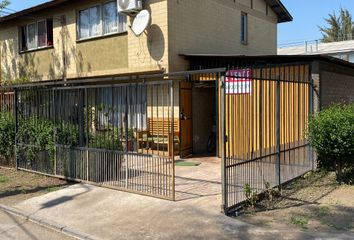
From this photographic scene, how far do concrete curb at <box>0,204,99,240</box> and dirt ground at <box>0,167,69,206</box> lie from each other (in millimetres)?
464

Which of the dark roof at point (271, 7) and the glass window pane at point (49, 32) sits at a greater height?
the dark roof at point (271, 7)

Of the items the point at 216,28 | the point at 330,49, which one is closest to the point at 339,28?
the point at 330,49

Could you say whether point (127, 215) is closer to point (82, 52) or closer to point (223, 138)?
point (223, 138)

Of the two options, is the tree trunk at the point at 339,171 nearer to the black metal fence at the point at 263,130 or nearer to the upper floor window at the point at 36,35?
the black metal fence at the point at 263,130

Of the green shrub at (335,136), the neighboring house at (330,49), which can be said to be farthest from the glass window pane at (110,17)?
the neighboring house at (330,49)

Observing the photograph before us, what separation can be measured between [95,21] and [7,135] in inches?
236

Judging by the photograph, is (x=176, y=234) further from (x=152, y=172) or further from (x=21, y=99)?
(x=21, y=99)

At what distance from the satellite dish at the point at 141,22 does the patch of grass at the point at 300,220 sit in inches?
329

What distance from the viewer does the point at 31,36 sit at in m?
19.0

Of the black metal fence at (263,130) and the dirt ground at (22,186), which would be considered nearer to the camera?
the black metal fence at (263,130)

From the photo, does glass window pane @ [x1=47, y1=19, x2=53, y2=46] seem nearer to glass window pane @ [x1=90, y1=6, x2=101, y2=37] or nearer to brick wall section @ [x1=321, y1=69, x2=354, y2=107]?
glass window pane @ [x1=90, y1=6, x2=101, y2=37]

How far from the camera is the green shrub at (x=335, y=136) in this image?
28.9 ft

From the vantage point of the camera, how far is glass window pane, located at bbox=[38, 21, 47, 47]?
59.6ft

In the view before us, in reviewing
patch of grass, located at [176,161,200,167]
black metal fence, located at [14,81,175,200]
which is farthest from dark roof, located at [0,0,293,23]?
patch of grass, located at [176,161,200,167]
